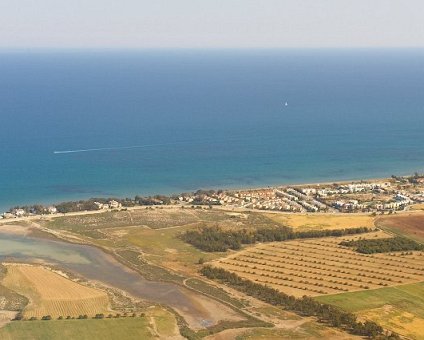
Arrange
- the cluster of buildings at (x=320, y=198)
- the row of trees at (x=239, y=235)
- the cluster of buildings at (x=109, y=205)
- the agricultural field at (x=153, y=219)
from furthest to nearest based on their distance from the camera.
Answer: the cluster of buildings at (x=320, y=198), the cluster of buildings at (x=109, y=205), the agricultural field at (x=153, y=219), the row of trees at (x=239, y=235)

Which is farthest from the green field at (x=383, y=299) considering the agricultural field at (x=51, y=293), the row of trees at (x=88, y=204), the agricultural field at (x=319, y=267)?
the row of trees at (x=88, y=204)

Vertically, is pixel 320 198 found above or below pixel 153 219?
above

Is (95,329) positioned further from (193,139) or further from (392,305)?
(193,139)

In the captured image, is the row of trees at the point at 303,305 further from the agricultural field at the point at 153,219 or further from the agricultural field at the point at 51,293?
the agricultural field at the point at 153,219

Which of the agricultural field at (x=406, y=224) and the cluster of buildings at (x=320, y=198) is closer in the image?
the agricultural field at (x=406, y=224)

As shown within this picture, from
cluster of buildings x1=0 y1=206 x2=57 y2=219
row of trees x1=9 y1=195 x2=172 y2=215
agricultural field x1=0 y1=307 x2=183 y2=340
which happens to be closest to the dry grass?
row of trees x1=9 y1=195 x2=172 y2=215

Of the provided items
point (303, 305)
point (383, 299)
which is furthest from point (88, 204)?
point (383, 299)
